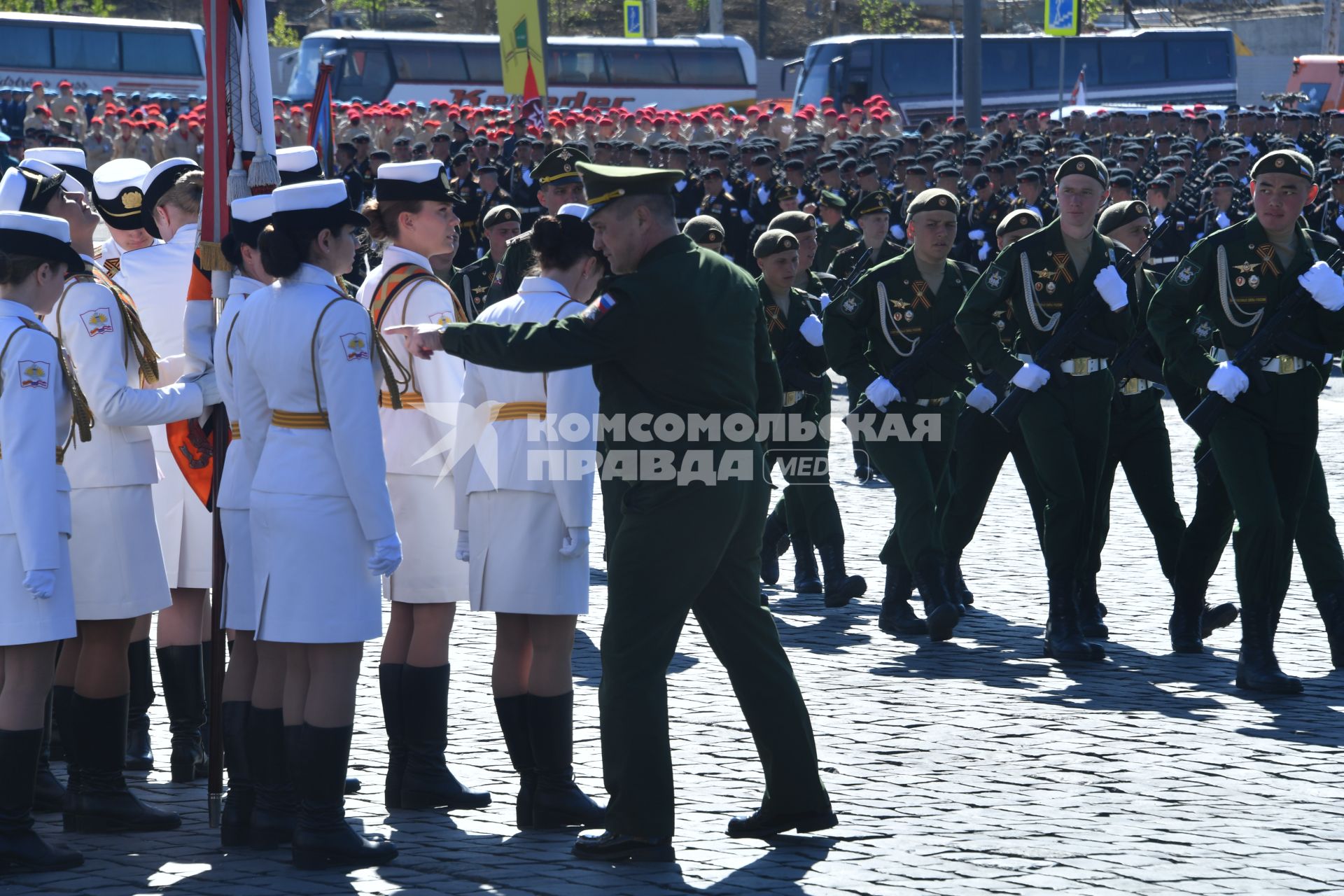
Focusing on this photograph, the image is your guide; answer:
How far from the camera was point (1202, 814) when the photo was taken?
5.34 m

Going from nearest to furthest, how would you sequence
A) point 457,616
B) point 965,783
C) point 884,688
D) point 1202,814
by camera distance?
point 1202,814 → point 965,783 → point 884,688 → point 457,616

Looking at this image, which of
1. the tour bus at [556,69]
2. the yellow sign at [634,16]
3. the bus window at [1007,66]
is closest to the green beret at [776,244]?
the tour bus at [556,69]

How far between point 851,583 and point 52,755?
4046mm

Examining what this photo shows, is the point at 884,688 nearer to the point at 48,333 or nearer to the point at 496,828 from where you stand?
the point at 496,828

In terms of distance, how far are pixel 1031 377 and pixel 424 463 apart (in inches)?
118

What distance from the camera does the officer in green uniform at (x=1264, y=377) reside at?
23.2ft

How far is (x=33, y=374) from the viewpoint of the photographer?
16.4 feet

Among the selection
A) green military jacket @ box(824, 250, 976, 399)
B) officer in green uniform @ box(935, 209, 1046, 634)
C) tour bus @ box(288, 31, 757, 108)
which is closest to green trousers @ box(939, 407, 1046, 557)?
officer in green uniform @ box(935, 209, 1046, 634)

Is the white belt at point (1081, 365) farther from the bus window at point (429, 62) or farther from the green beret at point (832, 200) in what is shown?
the bus window at point (429, 62)

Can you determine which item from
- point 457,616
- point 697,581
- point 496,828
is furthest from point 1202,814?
point 457,616

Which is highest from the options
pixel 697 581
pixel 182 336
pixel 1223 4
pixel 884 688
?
pixel 1223 4

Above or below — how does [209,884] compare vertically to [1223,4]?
below

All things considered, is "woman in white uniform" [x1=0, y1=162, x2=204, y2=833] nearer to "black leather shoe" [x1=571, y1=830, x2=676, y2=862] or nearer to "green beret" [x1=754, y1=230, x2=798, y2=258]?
"black leather shoe" [x1=571, y1=830, x2=676, y2=862]

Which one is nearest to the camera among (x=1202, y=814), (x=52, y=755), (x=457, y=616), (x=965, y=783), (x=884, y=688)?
(x=1202, y=814)
